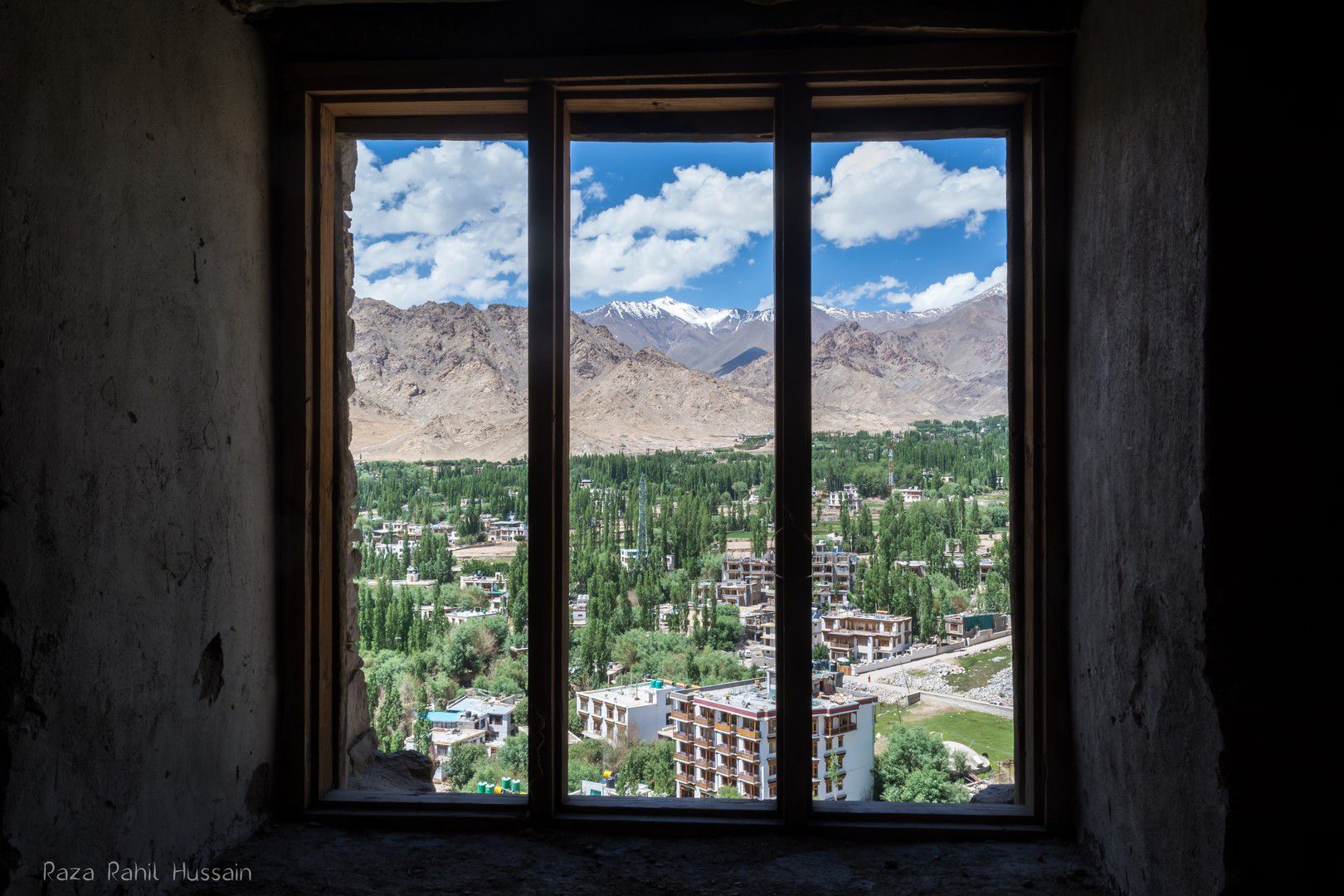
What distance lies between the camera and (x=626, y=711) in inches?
92.0

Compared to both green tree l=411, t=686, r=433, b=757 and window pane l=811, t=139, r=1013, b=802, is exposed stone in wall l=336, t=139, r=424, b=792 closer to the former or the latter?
green tree l=411, t=686, r=433, b=757

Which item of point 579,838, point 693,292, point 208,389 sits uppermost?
point 693,292

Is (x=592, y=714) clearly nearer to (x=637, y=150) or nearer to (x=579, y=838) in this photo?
(x=579, y=838)

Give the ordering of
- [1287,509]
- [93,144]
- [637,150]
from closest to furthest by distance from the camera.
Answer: [1287,509]
[93,144]
[637,150]

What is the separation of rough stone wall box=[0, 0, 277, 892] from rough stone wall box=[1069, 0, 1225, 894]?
2.04 meters

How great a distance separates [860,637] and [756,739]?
41 cm

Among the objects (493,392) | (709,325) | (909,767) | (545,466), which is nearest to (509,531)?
(545,466)

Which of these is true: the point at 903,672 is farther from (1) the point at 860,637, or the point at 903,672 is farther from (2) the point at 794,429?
(2) the point at 794,429

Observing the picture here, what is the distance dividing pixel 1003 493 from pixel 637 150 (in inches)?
57.6

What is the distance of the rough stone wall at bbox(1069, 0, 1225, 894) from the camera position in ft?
4.83

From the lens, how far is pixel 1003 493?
7.61ft

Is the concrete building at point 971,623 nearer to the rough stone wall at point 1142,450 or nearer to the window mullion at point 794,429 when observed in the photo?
the rough stone wall at point 1142,450

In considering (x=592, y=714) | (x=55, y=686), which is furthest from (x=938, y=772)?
(x=55, y=686)

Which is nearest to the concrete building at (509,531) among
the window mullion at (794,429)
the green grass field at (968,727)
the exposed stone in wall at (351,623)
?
the exposed stone in wall at (351,623)
